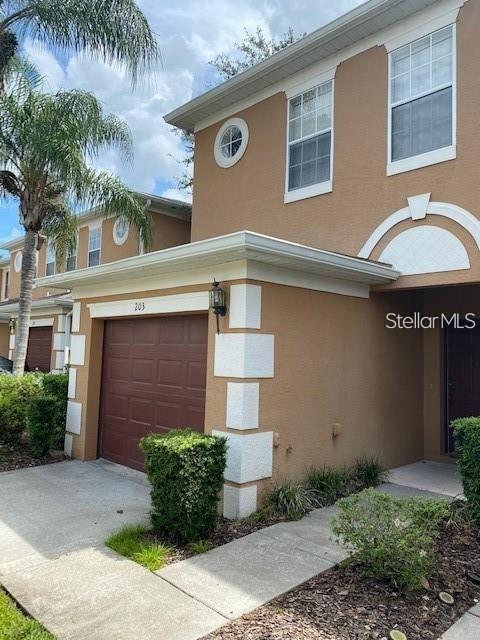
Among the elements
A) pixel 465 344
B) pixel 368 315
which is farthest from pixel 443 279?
pixel 465 344

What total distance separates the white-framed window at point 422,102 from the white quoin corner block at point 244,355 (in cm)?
354

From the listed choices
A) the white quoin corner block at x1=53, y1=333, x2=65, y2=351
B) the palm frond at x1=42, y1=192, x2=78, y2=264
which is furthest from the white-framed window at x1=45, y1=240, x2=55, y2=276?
the palm frond at x1=42, y1=192, x2=78, y2=264

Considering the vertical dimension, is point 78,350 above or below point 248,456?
above

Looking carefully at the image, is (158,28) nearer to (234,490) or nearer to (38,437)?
(38,437)

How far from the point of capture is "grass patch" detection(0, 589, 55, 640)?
324 centimetres

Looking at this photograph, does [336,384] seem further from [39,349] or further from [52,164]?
[39,349]

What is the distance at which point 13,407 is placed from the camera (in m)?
8.96

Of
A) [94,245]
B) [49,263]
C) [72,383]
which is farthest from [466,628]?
[49,263]

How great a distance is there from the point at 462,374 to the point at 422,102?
459 centimetres

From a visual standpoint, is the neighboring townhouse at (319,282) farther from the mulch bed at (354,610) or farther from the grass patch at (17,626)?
the grass patch at (17,626)

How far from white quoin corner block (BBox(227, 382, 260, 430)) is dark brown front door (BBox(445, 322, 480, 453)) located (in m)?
4.56

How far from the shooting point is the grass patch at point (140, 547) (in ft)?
14.3

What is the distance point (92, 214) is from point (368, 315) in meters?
11.4

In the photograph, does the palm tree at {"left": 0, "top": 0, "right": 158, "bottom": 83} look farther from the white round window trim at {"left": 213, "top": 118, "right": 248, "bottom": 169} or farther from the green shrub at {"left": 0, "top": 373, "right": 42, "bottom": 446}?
the green shrub at {"left": 0, "top": 373, "right": 42, "bottom": 446}
